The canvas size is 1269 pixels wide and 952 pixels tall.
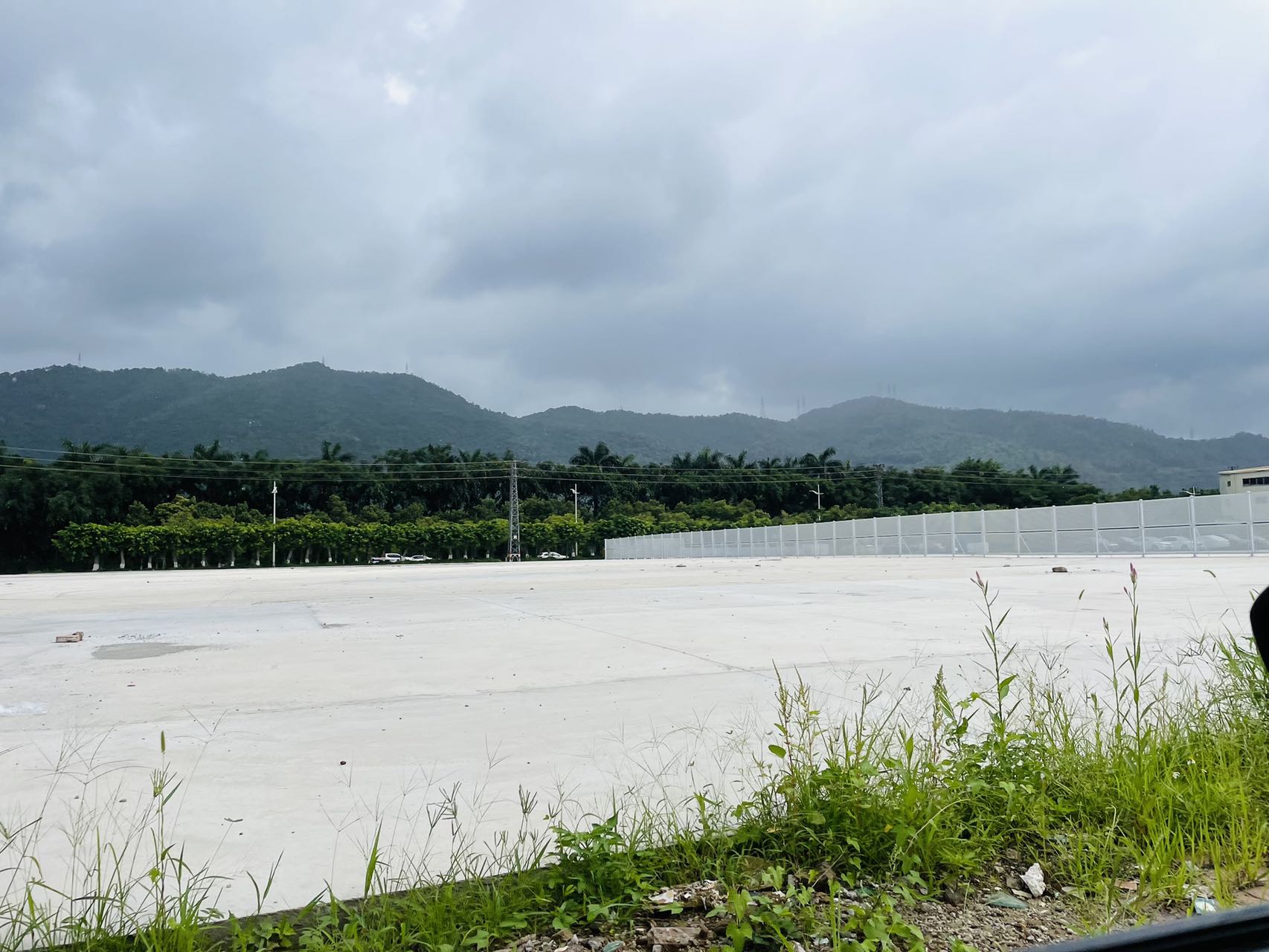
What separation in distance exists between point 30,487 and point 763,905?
86.8m

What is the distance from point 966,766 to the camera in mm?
2717

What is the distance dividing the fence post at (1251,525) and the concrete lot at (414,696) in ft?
50.9

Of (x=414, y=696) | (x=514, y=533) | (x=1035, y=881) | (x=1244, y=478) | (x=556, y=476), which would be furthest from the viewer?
(x=1244, y=478)

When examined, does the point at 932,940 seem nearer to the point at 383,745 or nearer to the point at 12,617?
the point at 383,745

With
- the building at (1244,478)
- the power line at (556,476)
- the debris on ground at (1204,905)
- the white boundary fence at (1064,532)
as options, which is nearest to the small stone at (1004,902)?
the debris on ground at (1204,905)

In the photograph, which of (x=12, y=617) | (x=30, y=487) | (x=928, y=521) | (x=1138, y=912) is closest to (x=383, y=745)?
(x=1138, y=912)

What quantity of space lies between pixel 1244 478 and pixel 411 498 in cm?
10731

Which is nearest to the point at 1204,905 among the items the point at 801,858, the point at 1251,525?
the point at 801,858

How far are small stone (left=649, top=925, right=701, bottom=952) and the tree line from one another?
68758mm

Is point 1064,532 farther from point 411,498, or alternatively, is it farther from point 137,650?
point 411,498

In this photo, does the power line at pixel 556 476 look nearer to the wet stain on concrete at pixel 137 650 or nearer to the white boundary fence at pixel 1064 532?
the white boundary fence at pixel 1064 532

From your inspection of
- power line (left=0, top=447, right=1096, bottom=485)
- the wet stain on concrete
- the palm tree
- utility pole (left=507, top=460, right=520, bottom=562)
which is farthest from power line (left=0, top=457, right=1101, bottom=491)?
the wet stain on concrete

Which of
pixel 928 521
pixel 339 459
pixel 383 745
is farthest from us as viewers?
pixel 339 459

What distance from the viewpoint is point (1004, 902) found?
7.15 feet
